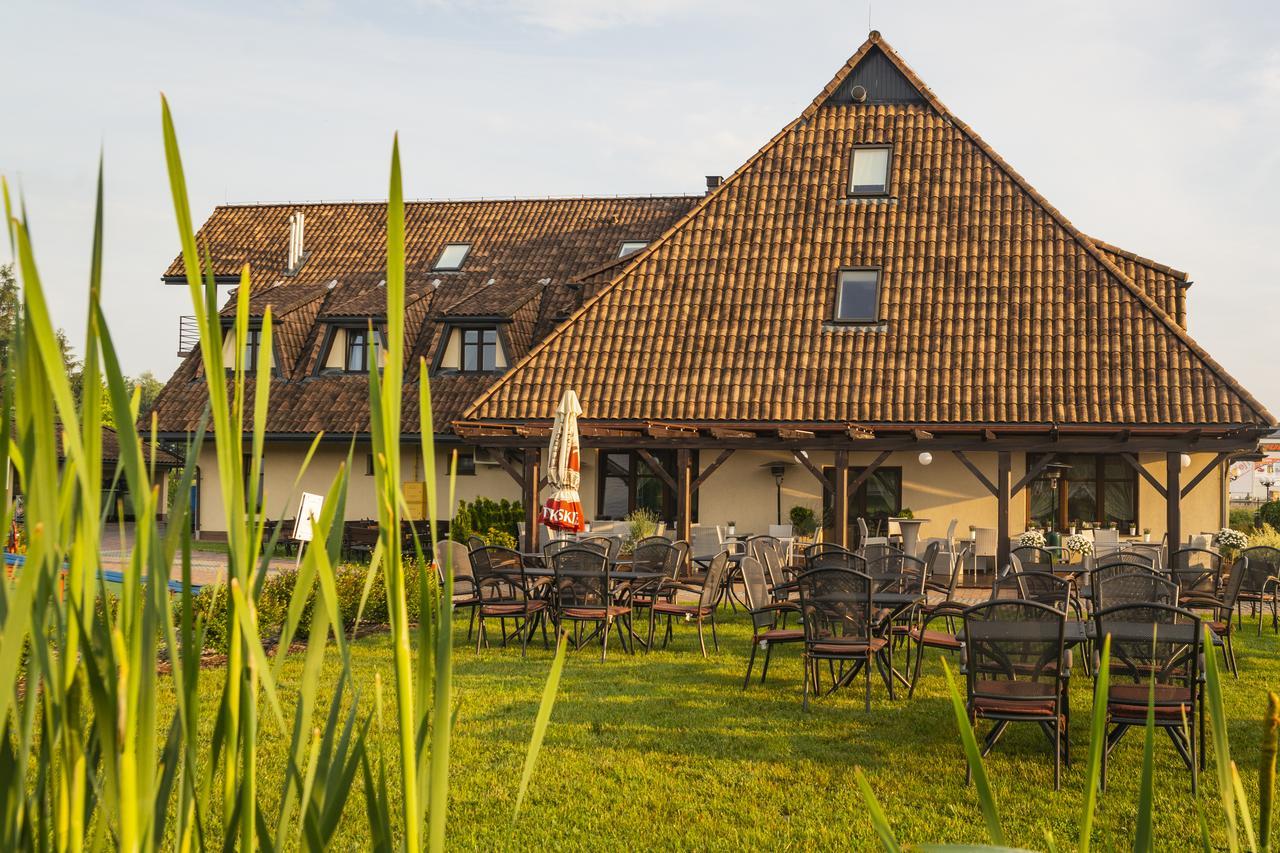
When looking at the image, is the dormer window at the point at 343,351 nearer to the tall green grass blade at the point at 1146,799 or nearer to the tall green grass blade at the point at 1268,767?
the tall green grass blade at the point at 1146,799

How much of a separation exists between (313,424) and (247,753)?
23.0m

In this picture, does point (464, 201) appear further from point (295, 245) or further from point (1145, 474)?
point (1145, 474)

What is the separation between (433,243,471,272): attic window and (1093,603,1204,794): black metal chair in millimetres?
21547

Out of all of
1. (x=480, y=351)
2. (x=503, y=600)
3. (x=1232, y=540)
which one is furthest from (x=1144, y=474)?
(x=480, y=351)

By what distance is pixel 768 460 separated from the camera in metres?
21.2

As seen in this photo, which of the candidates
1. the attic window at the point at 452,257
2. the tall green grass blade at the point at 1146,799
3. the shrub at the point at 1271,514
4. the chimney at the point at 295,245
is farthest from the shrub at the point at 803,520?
the tall green grass blade at the point at 1146,799

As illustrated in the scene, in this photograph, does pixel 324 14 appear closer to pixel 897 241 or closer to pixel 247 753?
pixel 247 753

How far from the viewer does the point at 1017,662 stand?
6914mm

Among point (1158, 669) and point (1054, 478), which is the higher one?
point (1054, 478)

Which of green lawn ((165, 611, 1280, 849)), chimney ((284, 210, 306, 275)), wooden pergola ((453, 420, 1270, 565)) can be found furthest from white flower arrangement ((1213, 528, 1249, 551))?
chimney ((284, 210, 306, 275))

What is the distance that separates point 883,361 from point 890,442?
59.1 inches

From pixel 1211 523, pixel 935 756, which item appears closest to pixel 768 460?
pixel 1211 523

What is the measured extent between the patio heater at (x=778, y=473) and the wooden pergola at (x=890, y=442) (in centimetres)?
260

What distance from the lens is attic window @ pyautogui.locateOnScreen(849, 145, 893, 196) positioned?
67.3ft
